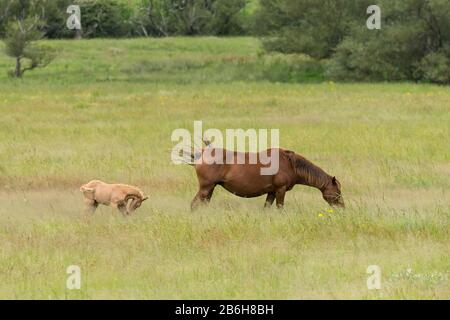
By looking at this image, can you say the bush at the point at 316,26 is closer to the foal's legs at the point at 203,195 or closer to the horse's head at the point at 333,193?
the horse's head at the point at 333,193

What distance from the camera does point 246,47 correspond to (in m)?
65.2

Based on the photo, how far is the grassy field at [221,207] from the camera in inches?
383

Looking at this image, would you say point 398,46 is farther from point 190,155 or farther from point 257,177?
point 257,177

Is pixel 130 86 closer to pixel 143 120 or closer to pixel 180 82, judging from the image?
pixel 180 82

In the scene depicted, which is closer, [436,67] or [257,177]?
[257,177]

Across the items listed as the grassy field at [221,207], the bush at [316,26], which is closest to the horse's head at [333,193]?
the grassy field at [221,207]

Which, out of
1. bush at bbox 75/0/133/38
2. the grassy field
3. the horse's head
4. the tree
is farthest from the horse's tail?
bush at bbox 75/0/133/38

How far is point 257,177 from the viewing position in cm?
1359

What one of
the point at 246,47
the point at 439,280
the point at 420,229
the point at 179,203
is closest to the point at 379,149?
the point at 179,203

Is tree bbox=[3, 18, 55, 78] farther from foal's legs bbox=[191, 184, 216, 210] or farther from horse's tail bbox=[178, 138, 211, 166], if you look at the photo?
foal's legs bbox=[191, 184, 216, 210]

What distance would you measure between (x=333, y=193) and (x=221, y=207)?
5.40 feet

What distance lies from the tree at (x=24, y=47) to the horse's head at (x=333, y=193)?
37098mm

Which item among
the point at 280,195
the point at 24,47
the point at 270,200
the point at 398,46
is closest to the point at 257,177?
the point at 280,195

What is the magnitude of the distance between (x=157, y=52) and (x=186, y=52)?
191cm
